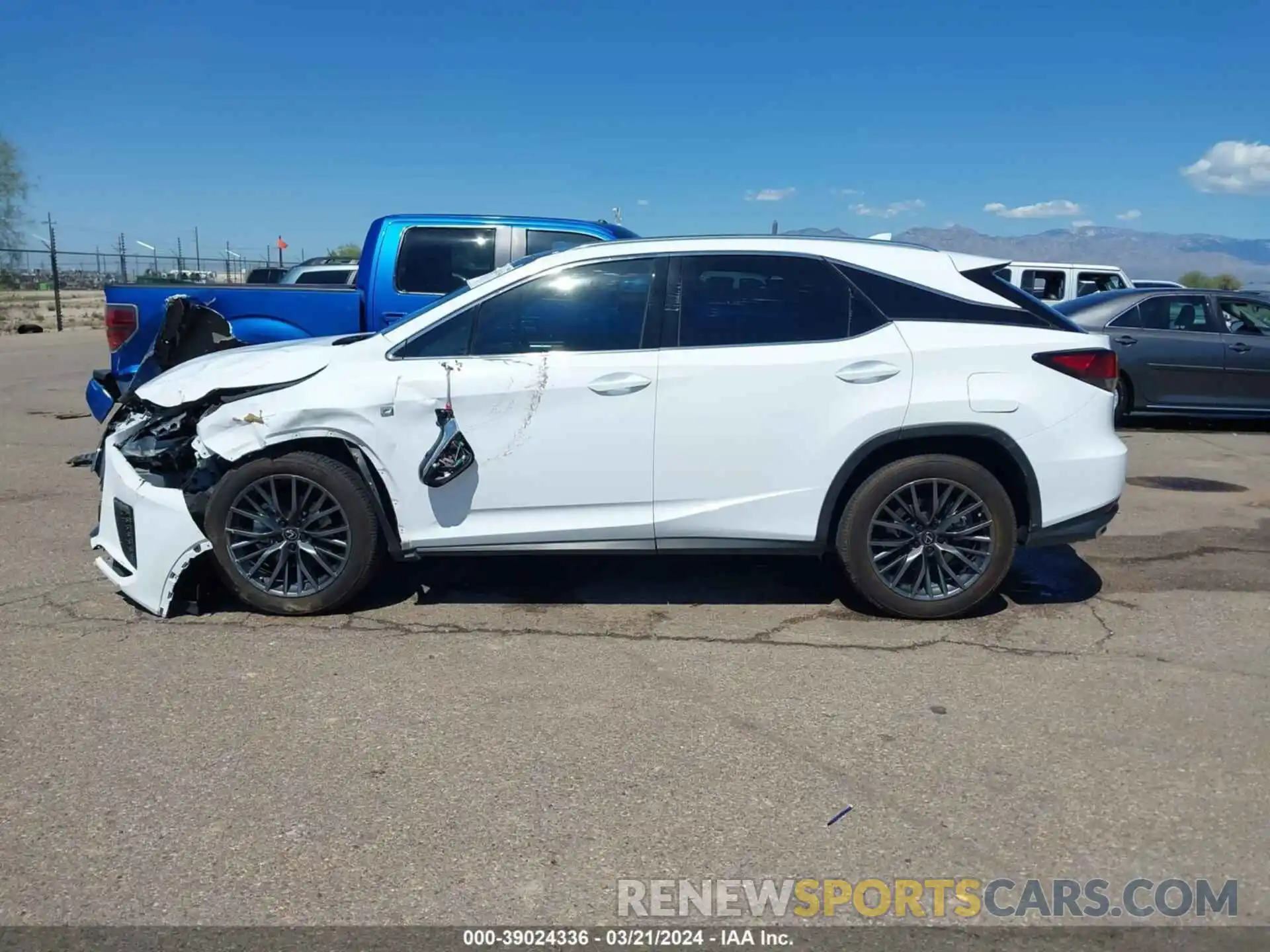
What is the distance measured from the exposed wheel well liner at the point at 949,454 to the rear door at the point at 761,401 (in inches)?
2.1

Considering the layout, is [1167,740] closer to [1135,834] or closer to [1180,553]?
[1135,834]

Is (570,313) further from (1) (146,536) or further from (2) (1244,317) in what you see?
(2) (1244,317)

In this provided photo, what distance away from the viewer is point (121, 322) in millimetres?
7586

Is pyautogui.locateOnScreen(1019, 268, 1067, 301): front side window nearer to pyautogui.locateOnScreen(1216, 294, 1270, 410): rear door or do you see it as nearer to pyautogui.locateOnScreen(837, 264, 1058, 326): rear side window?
pyautogui.locateOnScreen(1216, 294, 1270, 410): rear door

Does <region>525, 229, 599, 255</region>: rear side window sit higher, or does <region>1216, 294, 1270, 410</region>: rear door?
<region>525, 229, 599, 255</region>: rear side window

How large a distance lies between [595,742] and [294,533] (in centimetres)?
202

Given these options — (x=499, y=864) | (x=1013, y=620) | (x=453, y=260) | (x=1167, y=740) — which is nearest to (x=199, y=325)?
(x=453, y=260)

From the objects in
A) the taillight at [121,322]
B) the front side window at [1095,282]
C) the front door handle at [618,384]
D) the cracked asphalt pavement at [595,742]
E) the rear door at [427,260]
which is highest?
the front side window at [1095,282]

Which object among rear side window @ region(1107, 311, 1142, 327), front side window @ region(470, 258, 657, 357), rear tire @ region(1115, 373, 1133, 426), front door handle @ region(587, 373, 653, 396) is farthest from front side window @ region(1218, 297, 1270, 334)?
front door handle @ region(587, 373, 653, 396)

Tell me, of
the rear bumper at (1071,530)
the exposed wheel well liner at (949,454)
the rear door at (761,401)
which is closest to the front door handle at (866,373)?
the rear door at (761,401)

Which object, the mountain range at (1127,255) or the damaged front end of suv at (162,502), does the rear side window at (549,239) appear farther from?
the mountain range at (1127,255)

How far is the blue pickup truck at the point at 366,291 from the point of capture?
24.6 ft

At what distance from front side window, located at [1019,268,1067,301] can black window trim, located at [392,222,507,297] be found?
43.6ft

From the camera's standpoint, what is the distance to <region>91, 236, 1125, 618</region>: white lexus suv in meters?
4.88
